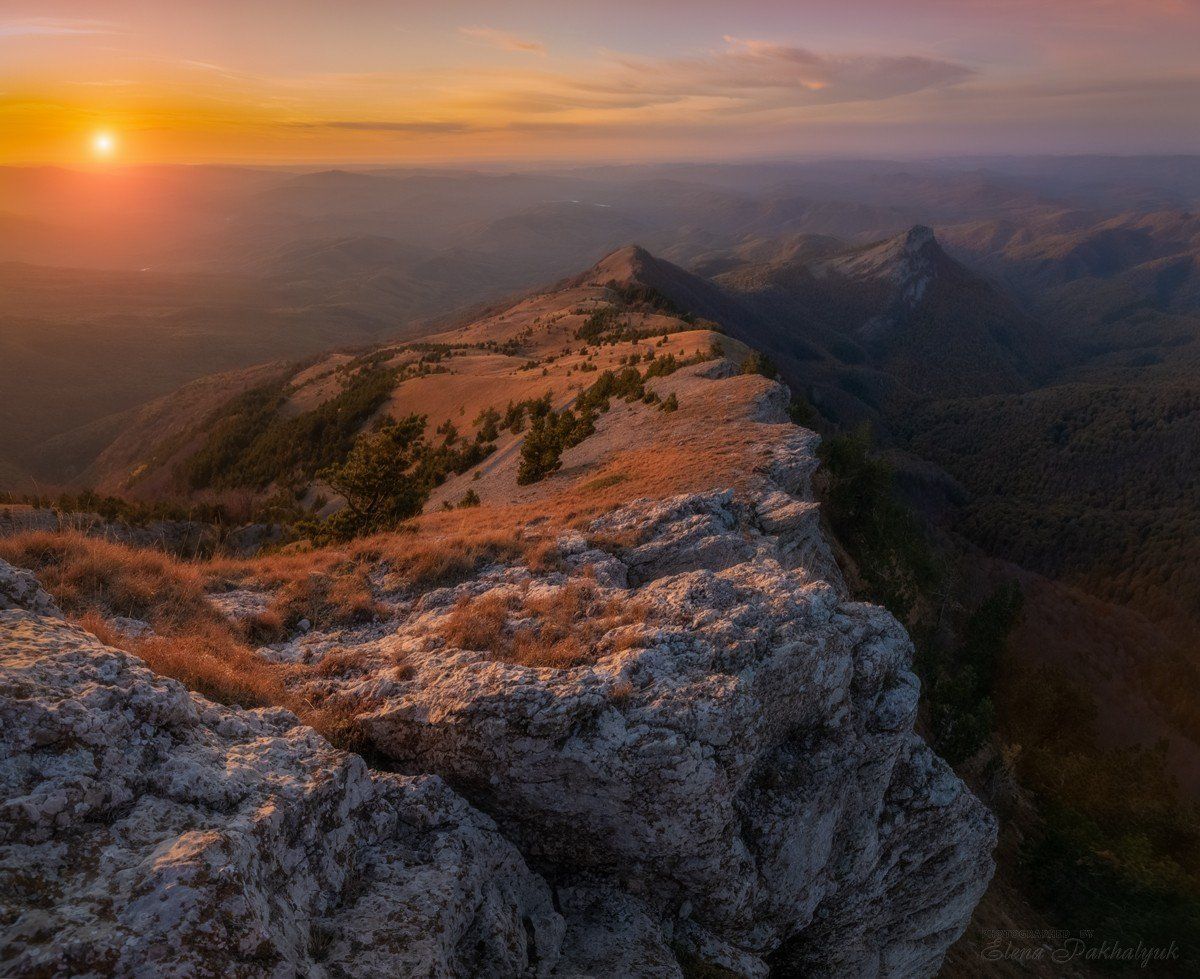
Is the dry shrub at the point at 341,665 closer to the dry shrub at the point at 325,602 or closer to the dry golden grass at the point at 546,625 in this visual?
the dry golden grass at the point at 546,625

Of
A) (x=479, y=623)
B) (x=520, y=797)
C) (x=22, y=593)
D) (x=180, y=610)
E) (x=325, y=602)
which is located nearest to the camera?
(x=22, y=593)

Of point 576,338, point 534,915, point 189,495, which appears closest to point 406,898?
point 534,915

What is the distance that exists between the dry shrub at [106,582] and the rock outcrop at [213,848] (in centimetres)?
285

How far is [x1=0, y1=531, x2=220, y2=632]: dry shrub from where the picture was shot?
9.77 m

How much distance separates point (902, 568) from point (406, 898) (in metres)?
33.0

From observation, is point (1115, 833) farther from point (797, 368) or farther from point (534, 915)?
point (797, 368)

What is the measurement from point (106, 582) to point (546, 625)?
740 cm

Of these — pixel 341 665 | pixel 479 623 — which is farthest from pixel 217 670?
pixel 479 623

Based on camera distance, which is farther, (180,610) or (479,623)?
(180,610)

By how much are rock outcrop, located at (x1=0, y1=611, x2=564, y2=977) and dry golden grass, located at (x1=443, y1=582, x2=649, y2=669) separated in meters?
2.36

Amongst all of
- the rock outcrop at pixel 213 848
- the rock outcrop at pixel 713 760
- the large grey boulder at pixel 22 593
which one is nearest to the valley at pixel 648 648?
the rock outcrop at pixel 713 760

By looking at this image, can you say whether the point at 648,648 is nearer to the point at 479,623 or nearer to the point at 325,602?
the point at 479,623

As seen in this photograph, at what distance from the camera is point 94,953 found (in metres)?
3.97

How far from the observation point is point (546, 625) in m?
10.2
